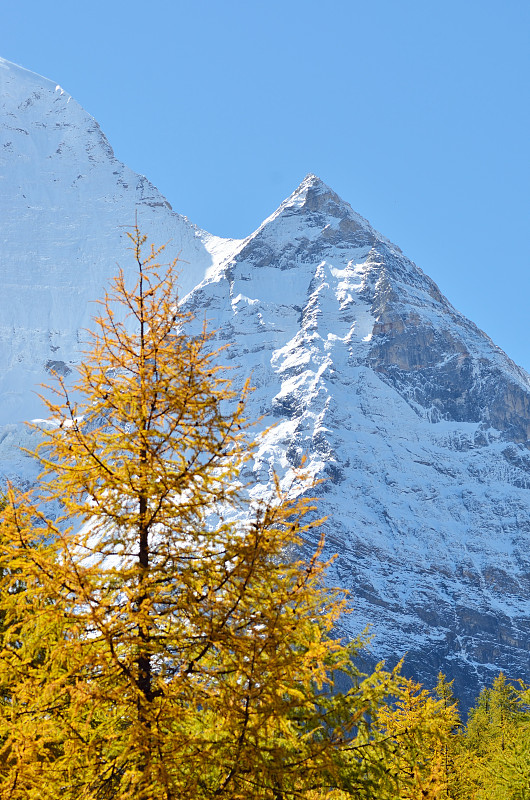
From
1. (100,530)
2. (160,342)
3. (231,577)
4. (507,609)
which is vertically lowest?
(231,577)

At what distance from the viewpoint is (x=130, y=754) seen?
16.6ft

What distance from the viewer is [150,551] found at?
6238 millimetres

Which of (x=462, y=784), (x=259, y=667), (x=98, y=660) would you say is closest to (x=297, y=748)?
(x=259, y=667)

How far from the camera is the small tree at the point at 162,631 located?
5.24 meters

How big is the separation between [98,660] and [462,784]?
16560mm

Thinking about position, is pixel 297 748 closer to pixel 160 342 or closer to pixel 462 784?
pixel 160 342

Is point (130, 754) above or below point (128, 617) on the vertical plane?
below

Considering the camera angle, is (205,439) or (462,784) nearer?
(205,439)

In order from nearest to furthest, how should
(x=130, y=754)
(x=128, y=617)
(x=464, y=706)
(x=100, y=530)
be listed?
(x=130, y=754), (x=128, y=617), (x=100, y=530), (x=464, y=706)

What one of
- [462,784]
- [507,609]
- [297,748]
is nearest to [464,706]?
[507,609]

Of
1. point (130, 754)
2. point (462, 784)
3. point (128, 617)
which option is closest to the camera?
point (130, 754)

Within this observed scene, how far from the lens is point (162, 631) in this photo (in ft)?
19.3

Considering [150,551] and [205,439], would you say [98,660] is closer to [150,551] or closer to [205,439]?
[150,551]

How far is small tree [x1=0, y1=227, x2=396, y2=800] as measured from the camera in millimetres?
5242
